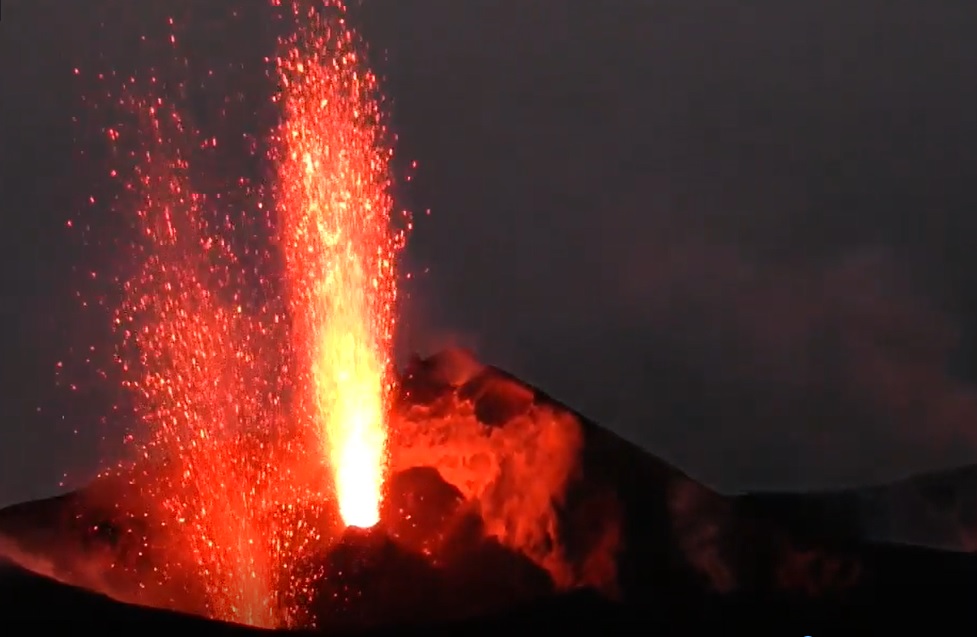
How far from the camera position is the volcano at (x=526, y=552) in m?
6.69

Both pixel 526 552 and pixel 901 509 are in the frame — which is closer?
pixel 526 552

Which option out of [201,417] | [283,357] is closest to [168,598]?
[201,417]

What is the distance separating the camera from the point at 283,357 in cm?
1111

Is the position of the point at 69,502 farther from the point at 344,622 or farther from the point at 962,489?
the point at 962,489

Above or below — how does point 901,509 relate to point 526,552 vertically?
above

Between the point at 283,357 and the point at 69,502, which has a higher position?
the point at 283,357

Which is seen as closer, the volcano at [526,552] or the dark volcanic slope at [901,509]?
the volcano at [526,552]

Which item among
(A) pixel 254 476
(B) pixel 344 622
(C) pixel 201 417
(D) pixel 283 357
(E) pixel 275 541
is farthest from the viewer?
(D) pixel 283 357

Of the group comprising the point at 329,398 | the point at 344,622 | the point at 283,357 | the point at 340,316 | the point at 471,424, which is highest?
the point at 283,357

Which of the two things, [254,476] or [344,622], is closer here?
[344,622]

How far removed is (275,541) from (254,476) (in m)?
0.75

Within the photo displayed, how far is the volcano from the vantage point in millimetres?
6691

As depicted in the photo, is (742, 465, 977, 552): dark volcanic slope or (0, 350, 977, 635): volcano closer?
(0, 350, 977, 635): volcano

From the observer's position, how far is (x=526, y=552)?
7438 mm
